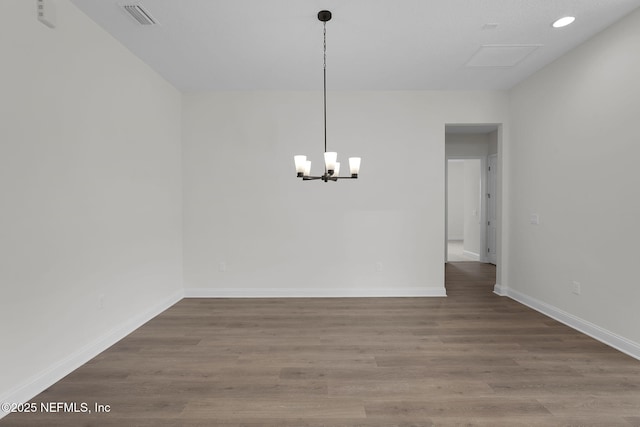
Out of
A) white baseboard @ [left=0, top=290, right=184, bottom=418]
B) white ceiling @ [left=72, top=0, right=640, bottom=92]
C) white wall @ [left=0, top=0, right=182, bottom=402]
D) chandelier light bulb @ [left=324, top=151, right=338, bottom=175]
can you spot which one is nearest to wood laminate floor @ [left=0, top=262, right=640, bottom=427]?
white baseboard @ [left=0, top=290, right=184, bottom=418]

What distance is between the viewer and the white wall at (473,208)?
310 inches

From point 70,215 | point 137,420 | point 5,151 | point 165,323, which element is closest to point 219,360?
point 137,420

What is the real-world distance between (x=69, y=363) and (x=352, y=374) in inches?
86.4

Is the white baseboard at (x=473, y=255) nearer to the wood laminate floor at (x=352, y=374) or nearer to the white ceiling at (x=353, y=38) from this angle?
the wood laminate floor at (x=352, y=374)

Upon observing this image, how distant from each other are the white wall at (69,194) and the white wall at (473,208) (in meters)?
7.08

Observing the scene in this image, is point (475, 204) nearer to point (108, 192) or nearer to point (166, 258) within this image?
point (166, 258)

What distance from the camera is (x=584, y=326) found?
3.26m

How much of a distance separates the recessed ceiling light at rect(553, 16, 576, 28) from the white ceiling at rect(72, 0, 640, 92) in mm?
50

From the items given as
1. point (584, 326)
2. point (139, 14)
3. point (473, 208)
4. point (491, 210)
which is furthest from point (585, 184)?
point (473, 208)

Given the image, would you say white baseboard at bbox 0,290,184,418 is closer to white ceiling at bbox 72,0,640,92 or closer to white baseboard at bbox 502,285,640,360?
white ceiling at bbox 72,0,640,92

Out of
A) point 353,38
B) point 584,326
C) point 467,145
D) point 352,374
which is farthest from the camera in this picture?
point 467,145

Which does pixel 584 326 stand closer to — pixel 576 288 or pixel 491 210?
pixel 576 288

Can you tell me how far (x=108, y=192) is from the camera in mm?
3016

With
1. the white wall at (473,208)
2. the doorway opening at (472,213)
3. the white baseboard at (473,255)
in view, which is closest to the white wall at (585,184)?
the doorway opening at (472,213)
